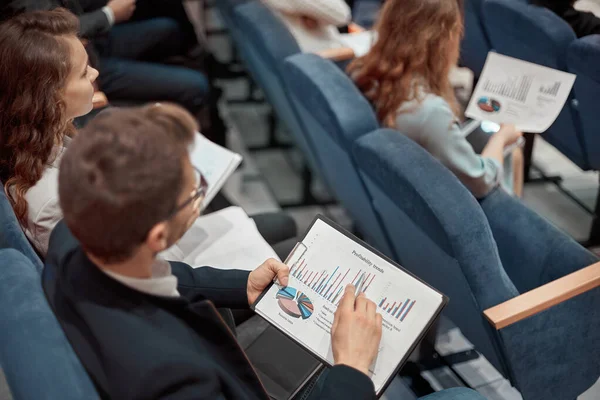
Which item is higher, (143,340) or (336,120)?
(143,340)

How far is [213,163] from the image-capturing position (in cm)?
203

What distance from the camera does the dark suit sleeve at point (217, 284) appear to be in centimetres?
135

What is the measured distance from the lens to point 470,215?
59.7 inches

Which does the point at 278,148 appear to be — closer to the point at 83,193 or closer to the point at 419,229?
the point at 419,229

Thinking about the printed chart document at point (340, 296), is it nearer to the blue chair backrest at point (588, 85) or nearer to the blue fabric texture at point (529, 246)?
the blue fabric texture at point (529, 246)

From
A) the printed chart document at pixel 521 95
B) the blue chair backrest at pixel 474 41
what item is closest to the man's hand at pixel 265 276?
the printed chart document at pixel 521 95

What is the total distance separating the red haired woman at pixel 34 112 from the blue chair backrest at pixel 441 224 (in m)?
0.75

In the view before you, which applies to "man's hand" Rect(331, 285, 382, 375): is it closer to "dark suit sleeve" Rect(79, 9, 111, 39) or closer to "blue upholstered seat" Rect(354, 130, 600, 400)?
"blue upholstered seat" Rect(354, 130, 600, 400)

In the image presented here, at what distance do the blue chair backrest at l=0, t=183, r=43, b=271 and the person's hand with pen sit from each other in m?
0.61

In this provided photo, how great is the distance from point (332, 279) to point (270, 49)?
1.30 meters

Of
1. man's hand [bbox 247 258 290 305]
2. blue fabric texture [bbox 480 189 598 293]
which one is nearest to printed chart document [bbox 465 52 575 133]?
blue fabric texture [bbox 480 189 598 293]

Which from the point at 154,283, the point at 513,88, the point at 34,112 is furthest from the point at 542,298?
the point at 34,112

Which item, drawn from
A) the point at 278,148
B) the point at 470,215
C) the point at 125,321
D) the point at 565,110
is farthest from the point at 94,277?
the point at 278,148

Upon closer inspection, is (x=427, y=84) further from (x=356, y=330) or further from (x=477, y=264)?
(x=356, y=330)
